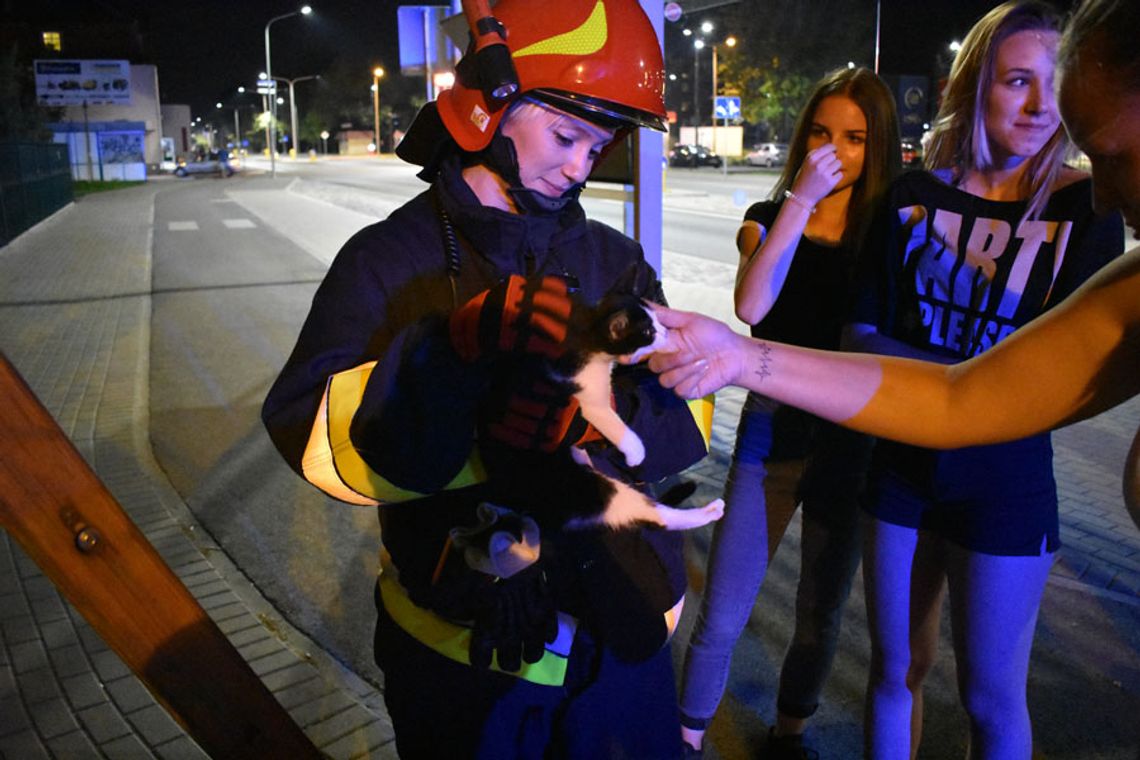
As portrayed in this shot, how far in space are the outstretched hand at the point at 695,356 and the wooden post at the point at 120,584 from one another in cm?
87

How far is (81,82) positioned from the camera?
52.7m

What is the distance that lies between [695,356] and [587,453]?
0.88 ft

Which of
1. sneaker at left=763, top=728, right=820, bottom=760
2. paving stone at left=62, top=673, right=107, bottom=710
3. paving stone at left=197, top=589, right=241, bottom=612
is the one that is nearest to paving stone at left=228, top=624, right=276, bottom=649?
paving stone at left=197, top=589, right=241, bottom=612

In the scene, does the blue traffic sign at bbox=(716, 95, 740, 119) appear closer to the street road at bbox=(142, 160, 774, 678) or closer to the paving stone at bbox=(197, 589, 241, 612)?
the street road at bbox=(142, 160, 774, 678)

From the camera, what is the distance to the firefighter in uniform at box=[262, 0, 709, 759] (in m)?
1.40

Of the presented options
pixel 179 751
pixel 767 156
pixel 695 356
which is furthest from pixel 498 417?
pixel 767 156

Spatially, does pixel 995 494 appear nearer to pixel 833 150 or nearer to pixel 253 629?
pixel 833 150

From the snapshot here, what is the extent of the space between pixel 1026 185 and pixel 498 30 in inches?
54.3

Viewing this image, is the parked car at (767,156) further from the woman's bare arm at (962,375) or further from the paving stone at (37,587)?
the woman's bare arm at (962,375)

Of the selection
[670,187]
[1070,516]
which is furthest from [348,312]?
[670,187]

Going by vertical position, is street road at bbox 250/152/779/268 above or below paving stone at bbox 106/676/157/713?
above

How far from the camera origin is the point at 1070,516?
4.86 meters

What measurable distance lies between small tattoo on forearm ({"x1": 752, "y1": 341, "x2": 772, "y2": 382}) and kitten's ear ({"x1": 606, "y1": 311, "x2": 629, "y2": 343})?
17.6 inches

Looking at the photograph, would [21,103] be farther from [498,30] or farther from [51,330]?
[498,30]
